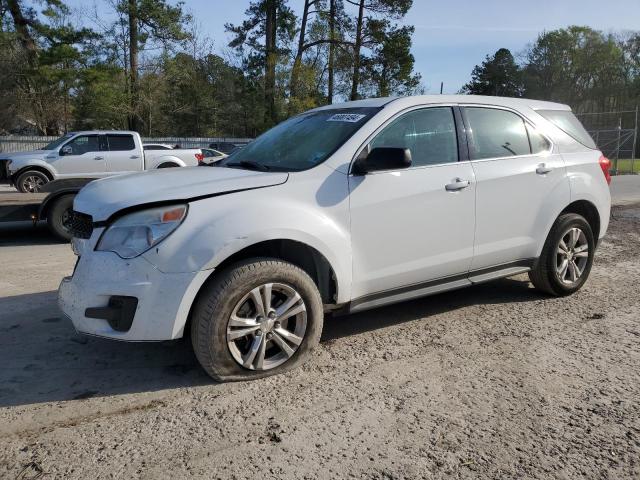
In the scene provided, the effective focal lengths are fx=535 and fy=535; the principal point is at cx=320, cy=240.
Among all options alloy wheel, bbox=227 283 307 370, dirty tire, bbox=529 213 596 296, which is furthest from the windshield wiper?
dirty tire, bbox=529 213 596 296

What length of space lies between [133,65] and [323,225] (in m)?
33.3

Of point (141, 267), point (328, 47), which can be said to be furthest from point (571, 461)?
point (328, 47)

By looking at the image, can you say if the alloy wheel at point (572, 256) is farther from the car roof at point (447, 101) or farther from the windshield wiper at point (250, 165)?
the windshield wiper at point (250, 165)

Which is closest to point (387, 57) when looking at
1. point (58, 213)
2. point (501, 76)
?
point (58, 213)

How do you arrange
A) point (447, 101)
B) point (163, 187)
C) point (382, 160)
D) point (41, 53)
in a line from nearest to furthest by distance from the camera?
point (163, 187)
point (382, 160)
point (447, 101)
point (41, 53)

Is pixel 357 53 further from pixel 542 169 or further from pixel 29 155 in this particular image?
pixel 542 169

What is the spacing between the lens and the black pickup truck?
7.47m

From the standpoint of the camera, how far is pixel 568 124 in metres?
5.09

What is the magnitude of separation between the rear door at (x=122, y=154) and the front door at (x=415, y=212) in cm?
1246

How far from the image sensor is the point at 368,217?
11.9ft

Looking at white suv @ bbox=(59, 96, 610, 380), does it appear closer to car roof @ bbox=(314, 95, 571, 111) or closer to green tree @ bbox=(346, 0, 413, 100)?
car roof @ bbox=(314, 95, 571, 111)

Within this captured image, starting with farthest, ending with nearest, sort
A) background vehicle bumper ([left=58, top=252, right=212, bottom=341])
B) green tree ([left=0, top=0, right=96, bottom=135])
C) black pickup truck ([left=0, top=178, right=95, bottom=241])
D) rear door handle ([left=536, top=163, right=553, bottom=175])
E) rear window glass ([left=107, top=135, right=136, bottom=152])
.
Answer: green tree ([left=0, top=0, right=96, bottom=135]), rear window glass ([left=107, top=135, right=136, bottom=152]), black pickup truck ([left=0, top=178, right=95, bottom=241]), rear door handle ([left=536, top=163, right=553, bottom=175]), background vehicle bumper ([left=58, top=252, right=212, bottom=341])

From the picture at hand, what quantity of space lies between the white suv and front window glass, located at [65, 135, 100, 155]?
11.9 metres

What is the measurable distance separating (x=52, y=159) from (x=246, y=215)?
13582mm
